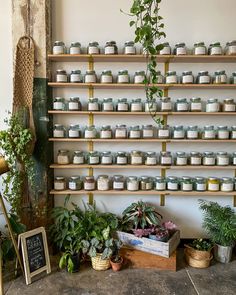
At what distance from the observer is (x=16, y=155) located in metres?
2.20

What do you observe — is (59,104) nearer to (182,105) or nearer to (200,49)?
(182,105)

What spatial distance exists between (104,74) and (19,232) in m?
1.49

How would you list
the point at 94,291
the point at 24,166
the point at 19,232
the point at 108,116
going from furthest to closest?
1. the point at 108,116
2. the point at 24,166
3. the point at 19,232
4. the point at 94,291

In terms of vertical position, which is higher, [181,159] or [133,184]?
Answer: [181,159]

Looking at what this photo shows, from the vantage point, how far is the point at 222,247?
2299mm

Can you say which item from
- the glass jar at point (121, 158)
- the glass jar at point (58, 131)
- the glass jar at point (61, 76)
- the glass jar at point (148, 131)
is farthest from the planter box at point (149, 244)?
the glass jar at point (61, 76)

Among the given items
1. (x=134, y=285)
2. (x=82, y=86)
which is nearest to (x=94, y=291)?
(x=134, y=285)

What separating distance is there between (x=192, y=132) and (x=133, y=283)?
132cm

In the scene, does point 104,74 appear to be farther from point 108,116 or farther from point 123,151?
point 123,151

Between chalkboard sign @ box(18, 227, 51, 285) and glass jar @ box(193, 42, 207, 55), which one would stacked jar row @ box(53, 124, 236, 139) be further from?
chalkboard sign @ box(18, 227, 51, 285)

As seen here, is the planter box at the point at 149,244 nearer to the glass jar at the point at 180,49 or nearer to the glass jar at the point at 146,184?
the glass jar at the point at 146,184

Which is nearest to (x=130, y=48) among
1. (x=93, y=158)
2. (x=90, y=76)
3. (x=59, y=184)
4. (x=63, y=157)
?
(x=90, y=76)

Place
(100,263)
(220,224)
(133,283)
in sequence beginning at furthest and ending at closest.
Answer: (220,224)
(100,263)
(133,283)

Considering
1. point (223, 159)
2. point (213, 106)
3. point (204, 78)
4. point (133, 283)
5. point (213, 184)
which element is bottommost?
point (133, 283)
